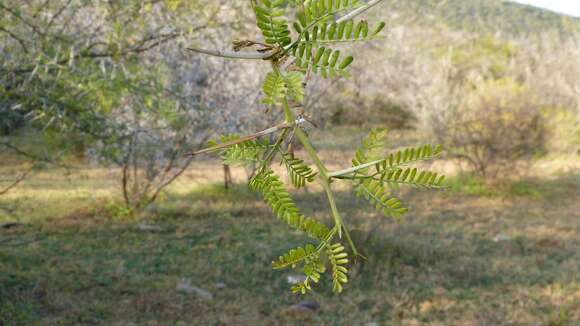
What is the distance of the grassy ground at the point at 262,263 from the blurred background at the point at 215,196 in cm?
3

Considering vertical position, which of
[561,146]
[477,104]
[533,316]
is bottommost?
[533,316]

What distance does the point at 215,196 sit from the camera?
1080 cm

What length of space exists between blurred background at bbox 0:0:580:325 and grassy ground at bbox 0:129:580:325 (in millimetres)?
28

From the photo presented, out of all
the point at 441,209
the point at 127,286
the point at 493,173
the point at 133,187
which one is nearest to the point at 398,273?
the point at 127,286

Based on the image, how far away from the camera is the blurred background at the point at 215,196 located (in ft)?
14.8

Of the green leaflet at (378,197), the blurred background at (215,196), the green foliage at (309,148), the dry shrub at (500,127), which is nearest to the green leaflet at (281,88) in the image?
the green foliage at (309,148)

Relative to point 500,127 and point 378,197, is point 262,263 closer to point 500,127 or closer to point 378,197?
point 500,127

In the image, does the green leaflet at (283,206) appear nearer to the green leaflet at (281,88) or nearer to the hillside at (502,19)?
the green leaflet at (281,88)

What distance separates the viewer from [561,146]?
11.2 m

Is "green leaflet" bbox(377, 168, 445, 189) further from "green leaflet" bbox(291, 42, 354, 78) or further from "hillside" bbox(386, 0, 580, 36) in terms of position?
"hillside" bbox(386, 0, 580, 36)

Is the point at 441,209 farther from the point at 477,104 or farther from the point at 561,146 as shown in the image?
the point at 561,146

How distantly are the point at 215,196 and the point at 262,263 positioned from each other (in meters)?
4.18

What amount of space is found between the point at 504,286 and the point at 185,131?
5.02 metres

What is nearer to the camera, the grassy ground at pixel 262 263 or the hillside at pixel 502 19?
the grassy ground at pixel 262 263
